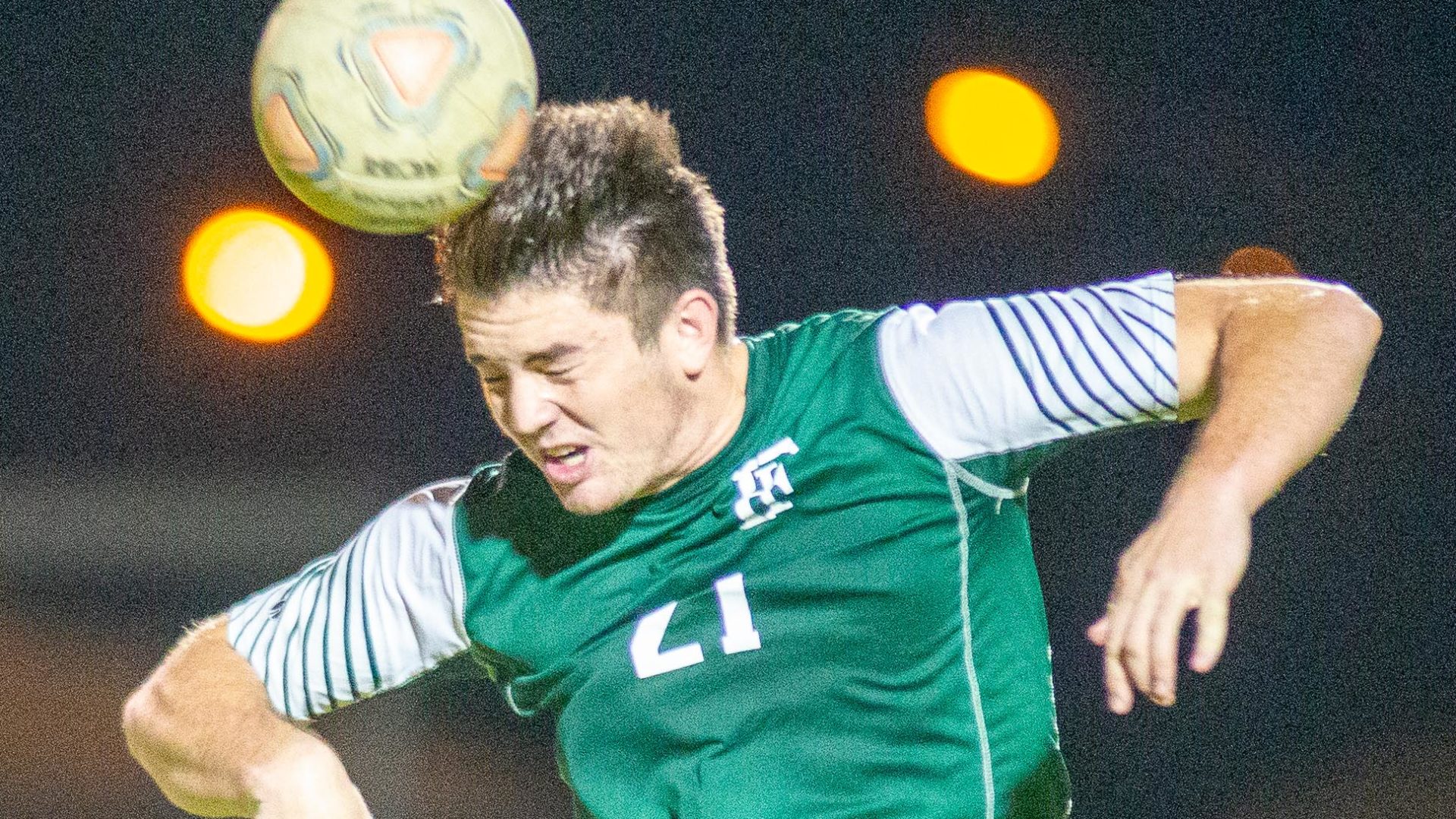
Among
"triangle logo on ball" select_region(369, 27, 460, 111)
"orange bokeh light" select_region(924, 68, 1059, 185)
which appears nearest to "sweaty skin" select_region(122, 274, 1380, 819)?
"triangle logo on ball" select_region(369, 27, 460, 111)

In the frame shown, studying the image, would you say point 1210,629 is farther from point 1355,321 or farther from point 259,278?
point 259,278

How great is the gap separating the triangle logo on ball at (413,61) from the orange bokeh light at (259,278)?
2.14 metres

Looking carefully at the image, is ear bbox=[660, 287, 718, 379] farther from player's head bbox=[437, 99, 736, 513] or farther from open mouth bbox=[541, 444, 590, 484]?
open mouth bbox=[541, 444, 590, 484]

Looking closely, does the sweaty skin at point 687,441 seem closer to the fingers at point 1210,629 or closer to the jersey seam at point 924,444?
the fingers at point 1210,629

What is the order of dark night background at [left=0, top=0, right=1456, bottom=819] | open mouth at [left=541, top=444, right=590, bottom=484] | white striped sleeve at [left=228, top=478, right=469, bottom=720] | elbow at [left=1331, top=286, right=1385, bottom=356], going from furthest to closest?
dark night background at [left=0, top=0, right=1456, bottom=819] < white striped sleeve at [left=228, top=478, right=469, bottom=720] < open mouth at [left=541, top=444, right=590, bottom=484] < elbow at [left=1331, top=286, right=1385, bottom=356]

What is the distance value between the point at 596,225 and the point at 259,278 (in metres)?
2.16

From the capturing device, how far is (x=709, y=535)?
1.70 meters

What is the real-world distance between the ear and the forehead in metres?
0.10

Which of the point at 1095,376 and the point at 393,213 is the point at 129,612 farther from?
the point at 1095,376

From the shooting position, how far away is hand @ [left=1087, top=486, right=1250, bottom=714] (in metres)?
1.22

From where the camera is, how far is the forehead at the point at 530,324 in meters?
1.64

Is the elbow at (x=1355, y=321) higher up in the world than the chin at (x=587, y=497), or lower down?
higher up

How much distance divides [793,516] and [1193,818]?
6.22 ft

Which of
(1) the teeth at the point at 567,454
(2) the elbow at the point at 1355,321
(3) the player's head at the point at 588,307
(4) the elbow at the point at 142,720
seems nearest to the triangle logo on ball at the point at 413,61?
(3) the player's head at the point at 588,307
